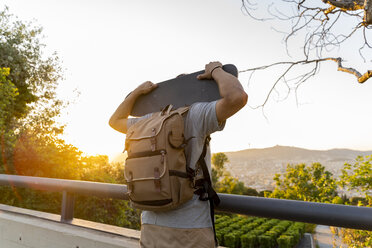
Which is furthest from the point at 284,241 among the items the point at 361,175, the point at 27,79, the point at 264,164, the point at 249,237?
the point at 264,164

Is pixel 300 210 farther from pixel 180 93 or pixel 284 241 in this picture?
pixel 284 241

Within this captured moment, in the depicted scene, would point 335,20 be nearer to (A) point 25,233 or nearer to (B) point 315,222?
(B) point 315,222

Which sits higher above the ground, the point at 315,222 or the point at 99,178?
the point at 315,222

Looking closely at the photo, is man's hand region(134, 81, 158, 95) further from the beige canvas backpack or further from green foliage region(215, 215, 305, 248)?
green foliage region(215, 215, 305, 248)

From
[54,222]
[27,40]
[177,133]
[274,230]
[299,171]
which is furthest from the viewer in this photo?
[299,171]

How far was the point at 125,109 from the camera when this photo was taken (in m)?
2.11

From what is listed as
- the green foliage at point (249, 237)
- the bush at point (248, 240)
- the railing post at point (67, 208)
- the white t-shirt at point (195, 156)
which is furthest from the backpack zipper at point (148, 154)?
the bush at point (248, 240)

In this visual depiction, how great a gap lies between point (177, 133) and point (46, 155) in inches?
443

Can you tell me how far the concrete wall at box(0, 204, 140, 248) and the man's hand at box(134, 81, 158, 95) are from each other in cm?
109

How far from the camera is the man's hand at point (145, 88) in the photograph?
6.70ft

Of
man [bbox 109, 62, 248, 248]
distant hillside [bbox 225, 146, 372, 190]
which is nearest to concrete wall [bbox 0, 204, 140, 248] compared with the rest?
man [bbox 109, 62, 248, 248]

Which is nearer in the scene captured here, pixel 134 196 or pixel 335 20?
pixel 134 196

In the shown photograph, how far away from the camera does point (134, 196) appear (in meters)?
1.57

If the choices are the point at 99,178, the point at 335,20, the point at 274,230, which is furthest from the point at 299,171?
the point at 335,20
